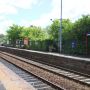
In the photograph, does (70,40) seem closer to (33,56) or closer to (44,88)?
(33,56)

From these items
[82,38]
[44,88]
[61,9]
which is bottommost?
[44,88]

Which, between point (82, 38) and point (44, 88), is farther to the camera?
point (82, 38)

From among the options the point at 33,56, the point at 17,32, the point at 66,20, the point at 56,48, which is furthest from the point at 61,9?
the point at 17,32

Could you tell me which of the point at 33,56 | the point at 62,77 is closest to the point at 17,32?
the point at 33,56

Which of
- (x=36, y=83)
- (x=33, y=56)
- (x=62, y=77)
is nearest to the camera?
(x=36, y=83)

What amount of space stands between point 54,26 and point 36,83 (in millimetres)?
Result: 76823

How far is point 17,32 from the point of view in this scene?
124562mm

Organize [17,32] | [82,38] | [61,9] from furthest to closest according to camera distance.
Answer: [17,32] < [61,9] < [82,38]

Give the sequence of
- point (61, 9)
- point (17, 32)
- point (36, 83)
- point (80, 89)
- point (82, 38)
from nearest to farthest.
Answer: point (80, 89) < point (36, 83) < point (82, 38) < point (61, 9) < point (17, 32)

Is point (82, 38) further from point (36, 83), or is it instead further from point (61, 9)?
point (36, 83)

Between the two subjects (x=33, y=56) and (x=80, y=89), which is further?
(x=33, y=56)

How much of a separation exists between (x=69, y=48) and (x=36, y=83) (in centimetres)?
3349

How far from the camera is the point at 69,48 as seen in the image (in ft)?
160

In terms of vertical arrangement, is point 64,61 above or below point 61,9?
below
